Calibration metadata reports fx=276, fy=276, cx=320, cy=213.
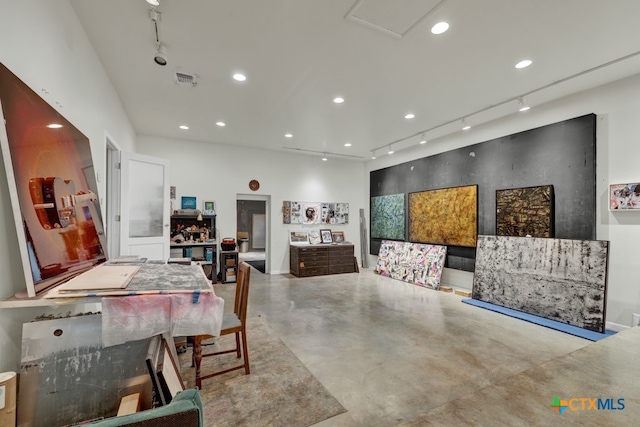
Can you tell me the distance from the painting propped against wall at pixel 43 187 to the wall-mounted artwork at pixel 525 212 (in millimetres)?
5474

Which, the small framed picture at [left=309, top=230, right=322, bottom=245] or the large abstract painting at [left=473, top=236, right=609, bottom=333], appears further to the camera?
the small framed picture at [left=309, top=230, right=322, bottom=245]

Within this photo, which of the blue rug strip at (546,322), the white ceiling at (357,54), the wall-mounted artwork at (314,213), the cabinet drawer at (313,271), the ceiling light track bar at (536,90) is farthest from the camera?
the wall-mounted artwork at (314,213)

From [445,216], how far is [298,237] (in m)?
3.65

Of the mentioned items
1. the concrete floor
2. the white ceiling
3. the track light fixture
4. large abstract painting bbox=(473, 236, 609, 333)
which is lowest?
the concrete floor

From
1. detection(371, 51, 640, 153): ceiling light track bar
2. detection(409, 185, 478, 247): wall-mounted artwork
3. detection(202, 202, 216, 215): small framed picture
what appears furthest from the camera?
detection(202, 202, 216, 215): small framed picture

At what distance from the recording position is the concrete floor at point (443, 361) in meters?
1.77

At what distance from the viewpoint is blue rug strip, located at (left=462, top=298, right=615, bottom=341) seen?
130 inches

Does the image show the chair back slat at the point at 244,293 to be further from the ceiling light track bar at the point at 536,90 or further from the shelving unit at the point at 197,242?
the ceiling light track bar at the point at 536,90

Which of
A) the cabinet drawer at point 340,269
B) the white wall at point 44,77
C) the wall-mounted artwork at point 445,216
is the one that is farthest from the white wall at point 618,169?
the white wall at point 44,77

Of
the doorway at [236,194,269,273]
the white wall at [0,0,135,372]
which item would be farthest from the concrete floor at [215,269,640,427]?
the doorway at [236,194,269,273]

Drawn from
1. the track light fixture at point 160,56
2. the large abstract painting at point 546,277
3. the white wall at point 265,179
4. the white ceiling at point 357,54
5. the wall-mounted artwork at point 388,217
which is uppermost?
the white ceiling at point 357,54

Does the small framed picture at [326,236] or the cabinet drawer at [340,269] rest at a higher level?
the small framed picture at [326,236]

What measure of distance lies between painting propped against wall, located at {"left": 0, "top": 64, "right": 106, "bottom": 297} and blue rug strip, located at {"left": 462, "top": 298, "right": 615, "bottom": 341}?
4995 mm

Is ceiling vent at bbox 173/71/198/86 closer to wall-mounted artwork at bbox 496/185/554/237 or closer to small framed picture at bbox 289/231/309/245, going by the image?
small framed picture at bbox 289/231/309/245
